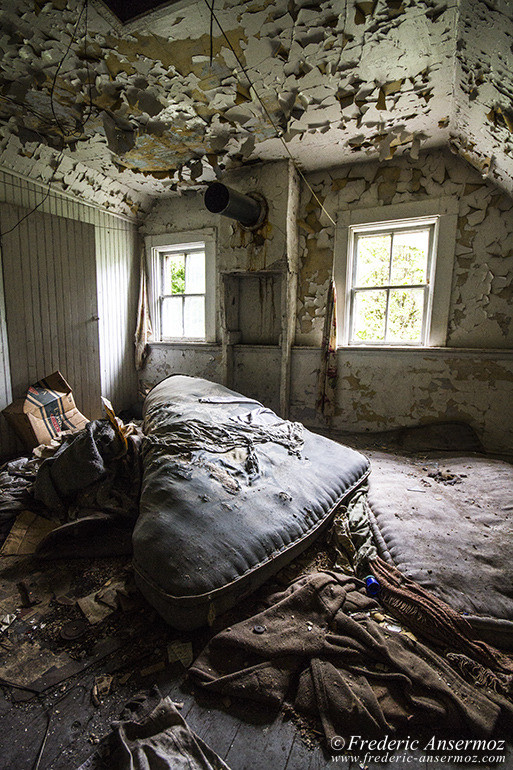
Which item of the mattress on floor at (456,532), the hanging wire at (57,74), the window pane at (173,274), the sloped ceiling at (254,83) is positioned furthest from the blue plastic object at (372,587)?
the window pane at (173,274)

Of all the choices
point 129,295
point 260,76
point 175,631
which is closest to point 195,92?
point 260,76

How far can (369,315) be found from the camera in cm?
394

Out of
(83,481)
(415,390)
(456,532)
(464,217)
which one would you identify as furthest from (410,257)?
(83,481)

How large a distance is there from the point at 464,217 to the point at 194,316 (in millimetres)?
3360

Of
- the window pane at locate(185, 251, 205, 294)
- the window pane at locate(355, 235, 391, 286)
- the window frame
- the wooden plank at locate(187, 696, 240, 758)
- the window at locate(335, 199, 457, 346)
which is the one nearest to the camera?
the wooden plank at locate(187, 696, 240, 758)

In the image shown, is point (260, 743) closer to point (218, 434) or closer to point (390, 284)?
point (218, 434)

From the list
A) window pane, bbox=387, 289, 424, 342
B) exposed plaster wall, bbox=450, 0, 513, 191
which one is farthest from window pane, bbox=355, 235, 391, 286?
exposed plaster wall, bbox=450, 0, 513, 191

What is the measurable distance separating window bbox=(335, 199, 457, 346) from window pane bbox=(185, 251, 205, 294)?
186 centimetres

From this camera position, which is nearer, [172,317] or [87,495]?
[87,495]

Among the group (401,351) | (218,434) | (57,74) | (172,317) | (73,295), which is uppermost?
(57,74)

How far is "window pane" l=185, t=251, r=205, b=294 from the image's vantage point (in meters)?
4.75

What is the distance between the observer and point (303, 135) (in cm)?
325

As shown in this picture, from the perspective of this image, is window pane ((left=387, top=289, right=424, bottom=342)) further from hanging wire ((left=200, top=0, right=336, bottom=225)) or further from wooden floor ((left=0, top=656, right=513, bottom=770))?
wooden floor ((left=0, top=656, right=513, bottom=770))

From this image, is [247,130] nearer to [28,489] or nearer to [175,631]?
[28,489]
